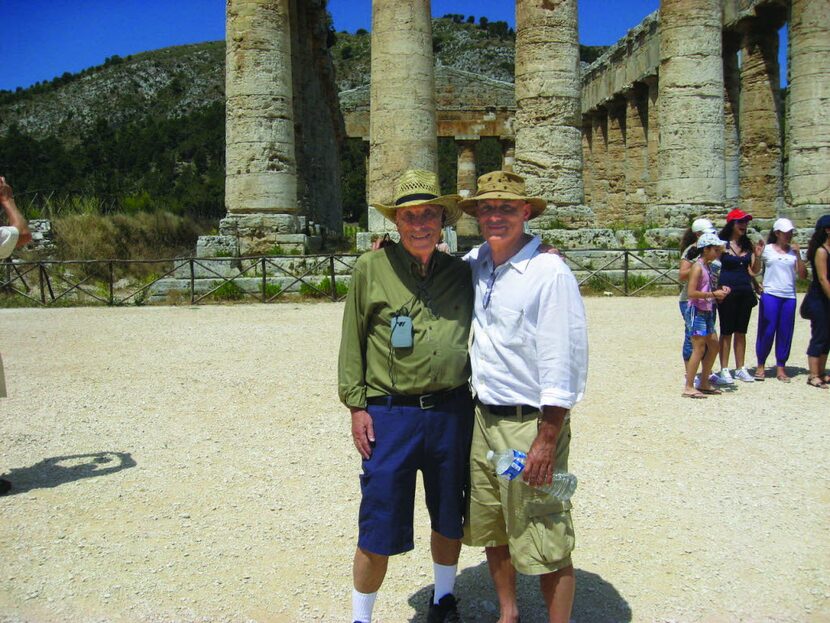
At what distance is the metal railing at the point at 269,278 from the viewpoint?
15.2 meters

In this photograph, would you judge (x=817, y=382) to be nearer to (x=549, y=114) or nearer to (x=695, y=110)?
(x=549, y=114)

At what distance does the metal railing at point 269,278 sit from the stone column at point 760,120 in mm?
7615

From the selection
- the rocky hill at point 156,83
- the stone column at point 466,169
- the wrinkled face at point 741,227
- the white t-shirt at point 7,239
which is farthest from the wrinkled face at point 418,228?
the rocky hill at point 156,83

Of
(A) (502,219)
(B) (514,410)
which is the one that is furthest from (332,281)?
(B) (514,410)

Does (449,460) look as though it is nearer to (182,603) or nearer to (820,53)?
(182,603)

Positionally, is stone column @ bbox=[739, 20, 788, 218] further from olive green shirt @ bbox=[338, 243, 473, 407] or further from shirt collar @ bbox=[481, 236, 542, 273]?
olive green shirt @ bbox=[338, 243, 473, 407]

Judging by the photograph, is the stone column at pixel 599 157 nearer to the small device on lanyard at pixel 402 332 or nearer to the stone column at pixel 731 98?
the stone column at pixel 731 98

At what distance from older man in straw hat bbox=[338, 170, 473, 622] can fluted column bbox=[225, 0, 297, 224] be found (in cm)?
1343

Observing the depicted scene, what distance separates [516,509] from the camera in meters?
2.74

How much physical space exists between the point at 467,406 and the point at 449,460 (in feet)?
0.81

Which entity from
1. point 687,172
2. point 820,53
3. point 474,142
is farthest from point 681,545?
point 474,142

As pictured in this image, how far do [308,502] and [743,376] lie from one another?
539 cm

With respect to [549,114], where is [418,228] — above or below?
below

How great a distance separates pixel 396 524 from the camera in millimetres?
2828
